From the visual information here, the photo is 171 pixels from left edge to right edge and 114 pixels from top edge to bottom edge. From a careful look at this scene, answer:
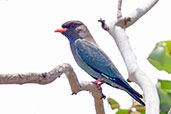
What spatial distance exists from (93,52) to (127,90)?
3.97 ft

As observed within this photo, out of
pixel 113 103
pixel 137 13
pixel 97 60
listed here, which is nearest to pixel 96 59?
pixel 97 60

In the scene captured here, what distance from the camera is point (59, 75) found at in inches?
172

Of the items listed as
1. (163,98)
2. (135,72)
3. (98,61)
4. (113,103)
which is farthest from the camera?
(98,61)

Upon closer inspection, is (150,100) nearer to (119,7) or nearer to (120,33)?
(120,33)

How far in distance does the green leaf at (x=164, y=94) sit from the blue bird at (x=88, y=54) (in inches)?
21.9

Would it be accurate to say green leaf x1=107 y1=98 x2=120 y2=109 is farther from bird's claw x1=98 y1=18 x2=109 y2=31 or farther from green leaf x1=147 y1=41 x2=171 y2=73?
bird's claw x1=98 y1=18 x2=109 y2=31

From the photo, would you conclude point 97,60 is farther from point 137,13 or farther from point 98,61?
point 137,13

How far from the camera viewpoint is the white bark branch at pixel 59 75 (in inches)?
156

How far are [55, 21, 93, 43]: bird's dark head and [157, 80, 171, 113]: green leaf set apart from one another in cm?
157

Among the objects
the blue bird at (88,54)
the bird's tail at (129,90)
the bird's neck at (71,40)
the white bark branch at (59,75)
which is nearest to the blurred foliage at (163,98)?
the bird's tail at (129,90)

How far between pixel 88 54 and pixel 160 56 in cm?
159

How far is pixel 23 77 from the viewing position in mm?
4035

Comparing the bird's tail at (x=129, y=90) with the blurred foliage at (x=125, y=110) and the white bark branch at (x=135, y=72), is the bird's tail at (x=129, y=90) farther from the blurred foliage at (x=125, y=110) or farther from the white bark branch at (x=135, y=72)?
the white bark branch at (x=135, y=72)

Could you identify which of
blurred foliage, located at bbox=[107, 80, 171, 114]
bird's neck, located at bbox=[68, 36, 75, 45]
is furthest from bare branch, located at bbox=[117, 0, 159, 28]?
bird's neck, located at bbox=[68, 36, 75, 45]
